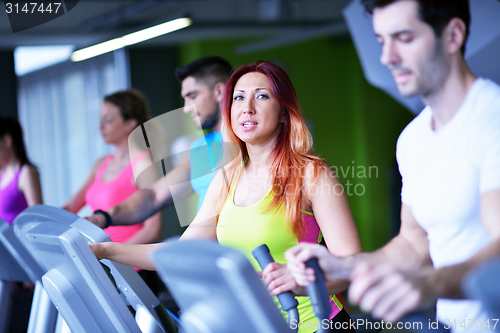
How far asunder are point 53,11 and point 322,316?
1806 millimetres

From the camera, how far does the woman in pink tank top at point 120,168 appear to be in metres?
2.40

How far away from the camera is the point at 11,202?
2.96m

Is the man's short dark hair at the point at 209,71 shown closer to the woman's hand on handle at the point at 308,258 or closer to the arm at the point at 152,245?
the arm at the point at 152,245

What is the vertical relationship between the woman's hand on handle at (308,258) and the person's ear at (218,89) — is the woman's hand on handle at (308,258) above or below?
below

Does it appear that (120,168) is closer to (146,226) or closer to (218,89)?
(146,226)

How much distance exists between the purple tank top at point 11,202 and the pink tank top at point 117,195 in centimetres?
62

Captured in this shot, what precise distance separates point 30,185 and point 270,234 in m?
2.01

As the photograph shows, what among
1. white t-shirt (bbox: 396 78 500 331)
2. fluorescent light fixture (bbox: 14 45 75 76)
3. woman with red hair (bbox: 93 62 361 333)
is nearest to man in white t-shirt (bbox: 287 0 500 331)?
white t-shirt (bbox: 396 78 500 331)

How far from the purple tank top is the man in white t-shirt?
7.92 ft

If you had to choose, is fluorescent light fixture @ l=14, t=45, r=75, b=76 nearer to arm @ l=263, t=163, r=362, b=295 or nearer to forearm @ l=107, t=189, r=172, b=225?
forearm @ l=107, t=189, r=172, b=225

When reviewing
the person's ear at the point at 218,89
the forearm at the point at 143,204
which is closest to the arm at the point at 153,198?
the forearm at the point at 143,204

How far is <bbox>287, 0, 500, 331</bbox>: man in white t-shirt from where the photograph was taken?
1.13 m

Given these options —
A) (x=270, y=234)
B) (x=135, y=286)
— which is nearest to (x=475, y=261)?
(x=270, y=234)

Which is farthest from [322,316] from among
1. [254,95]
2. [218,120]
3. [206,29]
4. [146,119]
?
[206,29]
